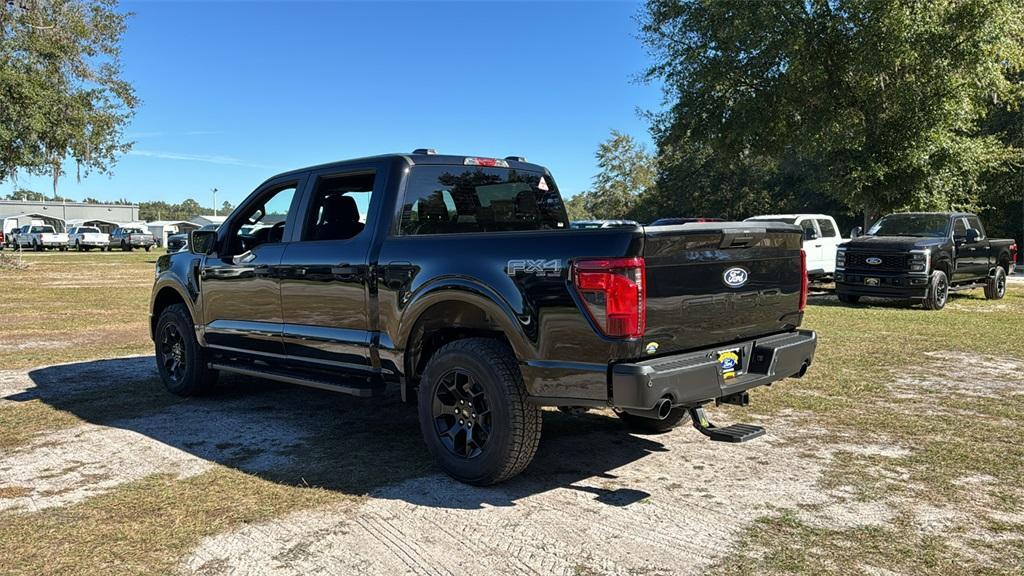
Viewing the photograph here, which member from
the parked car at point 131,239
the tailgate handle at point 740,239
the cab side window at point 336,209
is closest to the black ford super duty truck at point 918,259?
the tailgate handle at point 740,239

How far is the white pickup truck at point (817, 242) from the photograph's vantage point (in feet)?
61.9

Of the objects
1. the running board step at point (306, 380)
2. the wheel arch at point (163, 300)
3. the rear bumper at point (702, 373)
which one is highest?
the wheel arch at point (163, 300)

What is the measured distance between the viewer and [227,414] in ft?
20.9

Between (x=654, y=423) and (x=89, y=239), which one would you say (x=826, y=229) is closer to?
(x=654, y=423)

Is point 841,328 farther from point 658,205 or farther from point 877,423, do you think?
point 658,205

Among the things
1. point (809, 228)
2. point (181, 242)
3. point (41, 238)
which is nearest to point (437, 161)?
point (181, 242)

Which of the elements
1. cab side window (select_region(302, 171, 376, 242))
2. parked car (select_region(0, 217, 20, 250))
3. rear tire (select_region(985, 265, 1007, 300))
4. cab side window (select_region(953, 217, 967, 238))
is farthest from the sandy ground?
parked car (select_region(0, 217, 20, 250))

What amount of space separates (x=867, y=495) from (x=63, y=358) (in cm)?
868

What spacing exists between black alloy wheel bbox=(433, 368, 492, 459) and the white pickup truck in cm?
1541

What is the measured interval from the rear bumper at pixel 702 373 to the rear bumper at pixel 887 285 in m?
10.2

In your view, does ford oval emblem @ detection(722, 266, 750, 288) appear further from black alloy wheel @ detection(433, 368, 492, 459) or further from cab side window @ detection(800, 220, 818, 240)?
cab side window @ detection(800, 220, 818, 240)

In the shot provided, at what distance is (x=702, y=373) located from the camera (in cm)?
411

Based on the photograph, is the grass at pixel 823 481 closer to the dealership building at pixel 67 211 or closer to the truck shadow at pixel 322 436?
the truck shadow at pixel 322 436

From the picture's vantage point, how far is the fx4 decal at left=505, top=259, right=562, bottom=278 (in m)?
4.04
